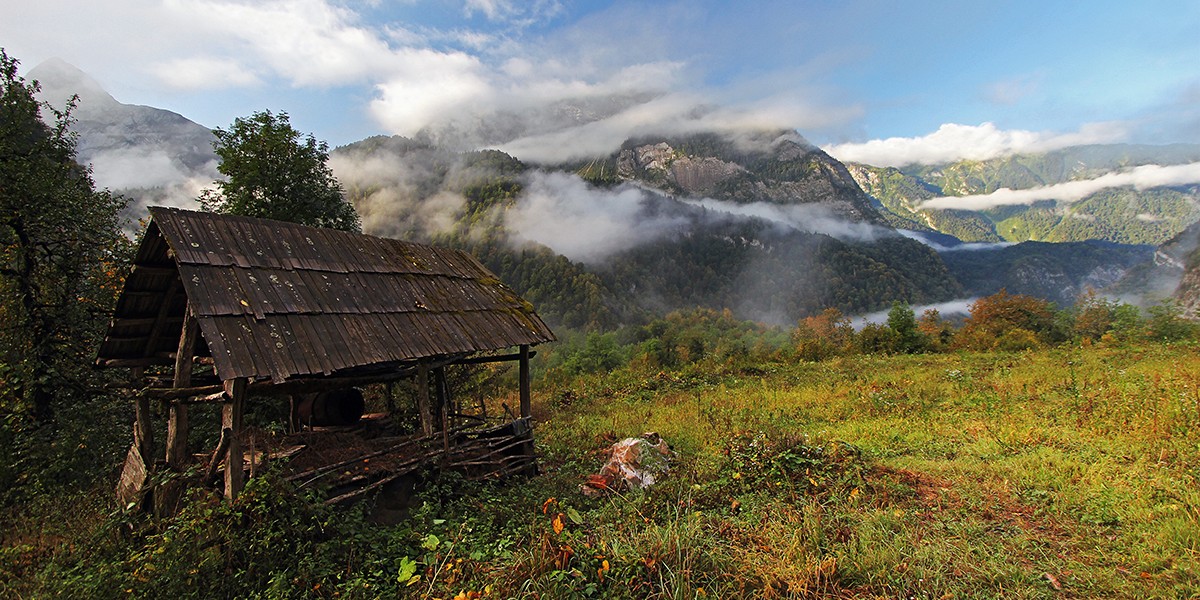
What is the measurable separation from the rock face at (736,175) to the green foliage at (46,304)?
156 metres

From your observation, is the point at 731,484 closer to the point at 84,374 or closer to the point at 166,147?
the point at 84,374

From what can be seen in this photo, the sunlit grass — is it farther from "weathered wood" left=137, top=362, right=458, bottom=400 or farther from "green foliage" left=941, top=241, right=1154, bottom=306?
"green foliage" left=941, top=241, right=1154, bottom=306

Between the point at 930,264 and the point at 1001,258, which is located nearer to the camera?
the point at 930,264

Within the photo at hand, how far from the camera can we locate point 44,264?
8789 millimetres

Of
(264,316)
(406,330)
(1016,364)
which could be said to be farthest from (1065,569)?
(1016,364)

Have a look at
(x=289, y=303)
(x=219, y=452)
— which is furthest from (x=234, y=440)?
(x=289, y=303)

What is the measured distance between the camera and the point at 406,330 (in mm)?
7172

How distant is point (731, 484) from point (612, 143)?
188180mm

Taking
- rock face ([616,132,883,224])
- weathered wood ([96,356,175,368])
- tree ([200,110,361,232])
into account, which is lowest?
weathered wood ([96,356,175,368])

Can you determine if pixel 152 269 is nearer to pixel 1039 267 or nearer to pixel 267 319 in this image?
pixel 267 319

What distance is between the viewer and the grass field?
13.6 feet

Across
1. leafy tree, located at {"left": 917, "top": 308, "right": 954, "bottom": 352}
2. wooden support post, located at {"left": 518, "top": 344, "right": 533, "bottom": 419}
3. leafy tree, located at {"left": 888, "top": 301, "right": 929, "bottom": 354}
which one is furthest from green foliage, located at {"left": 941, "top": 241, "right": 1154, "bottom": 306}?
wooden support post, located at {"left": 518, "top": 344, "right": 533, "bottom": 419}

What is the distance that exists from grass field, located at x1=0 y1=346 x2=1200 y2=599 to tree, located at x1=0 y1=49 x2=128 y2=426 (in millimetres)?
3295

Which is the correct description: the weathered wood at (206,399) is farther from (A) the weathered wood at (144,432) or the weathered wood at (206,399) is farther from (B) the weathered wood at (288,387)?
(A) the weathered wood at (144,432)
